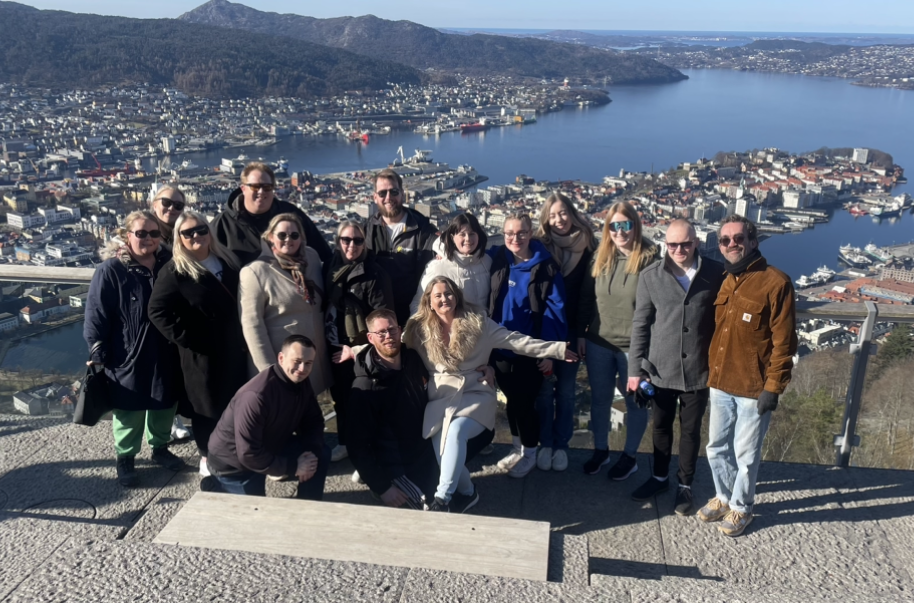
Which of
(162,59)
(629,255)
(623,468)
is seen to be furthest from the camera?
(162,59)

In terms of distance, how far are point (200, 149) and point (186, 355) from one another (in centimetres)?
4841

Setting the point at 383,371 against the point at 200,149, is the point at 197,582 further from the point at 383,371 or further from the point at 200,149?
the point at 200,149

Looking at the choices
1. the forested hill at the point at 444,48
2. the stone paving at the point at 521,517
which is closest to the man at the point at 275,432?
the stone paving at the point at 521,517

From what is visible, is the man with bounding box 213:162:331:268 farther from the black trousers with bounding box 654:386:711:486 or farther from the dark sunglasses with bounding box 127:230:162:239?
the black trousers with bounding box 654:386:711:486

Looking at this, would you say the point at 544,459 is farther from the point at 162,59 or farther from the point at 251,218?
the point at 162,59

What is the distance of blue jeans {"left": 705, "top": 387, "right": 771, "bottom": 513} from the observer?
6.55 ft

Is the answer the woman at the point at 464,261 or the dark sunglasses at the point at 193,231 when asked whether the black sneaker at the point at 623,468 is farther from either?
the dark sunglasses at the point at 193,231

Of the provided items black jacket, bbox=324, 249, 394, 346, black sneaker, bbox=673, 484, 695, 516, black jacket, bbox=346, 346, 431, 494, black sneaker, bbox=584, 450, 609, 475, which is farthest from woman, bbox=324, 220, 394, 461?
black sneaker, bbox=673, 484, 695, 516

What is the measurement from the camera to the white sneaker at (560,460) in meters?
2.43

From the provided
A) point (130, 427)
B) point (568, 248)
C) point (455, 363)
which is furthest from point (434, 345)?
point (130, 427)

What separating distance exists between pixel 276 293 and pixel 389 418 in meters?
0.51

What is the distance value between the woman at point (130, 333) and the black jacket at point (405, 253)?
2.27ft

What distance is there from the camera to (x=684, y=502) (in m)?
2.17

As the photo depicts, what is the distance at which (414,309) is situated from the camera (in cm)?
235
